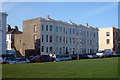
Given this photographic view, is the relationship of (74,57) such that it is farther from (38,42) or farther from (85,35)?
(85,35)

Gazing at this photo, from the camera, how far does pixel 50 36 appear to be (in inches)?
2211

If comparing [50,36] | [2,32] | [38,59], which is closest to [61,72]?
[38,59]

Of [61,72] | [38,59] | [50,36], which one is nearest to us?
[61,72]

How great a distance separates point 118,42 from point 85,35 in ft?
78.2

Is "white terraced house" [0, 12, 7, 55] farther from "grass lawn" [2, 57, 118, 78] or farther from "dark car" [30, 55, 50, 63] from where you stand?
"grass lawn" [2, 57, 118, 78]

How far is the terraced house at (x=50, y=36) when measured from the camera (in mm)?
54312

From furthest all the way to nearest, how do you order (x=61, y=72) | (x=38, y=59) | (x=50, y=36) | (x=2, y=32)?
(x=50, y=36) < (x=2, y=32) < (x=38, y=59) < (x=61, y=72)

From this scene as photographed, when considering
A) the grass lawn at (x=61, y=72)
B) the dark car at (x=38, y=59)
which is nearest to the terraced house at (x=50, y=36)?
the dark car at (x=38, y=59)

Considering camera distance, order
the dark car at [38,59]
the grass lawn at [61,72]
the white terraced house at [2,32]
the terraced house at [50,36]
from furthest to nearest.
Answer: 1. the terraced house at [50,36]
2. the white terraced house at [2,32]
3. the dark car at [38,59]
4. the grass lawn at [61,72]

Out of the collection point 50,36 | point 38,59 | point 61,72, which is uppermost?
point 50,36

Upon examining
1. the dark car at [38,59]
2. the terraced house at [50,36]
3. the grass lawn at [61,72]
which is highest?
the terraced house at [50,36]

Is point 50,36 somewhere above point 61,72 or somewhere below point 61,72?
above

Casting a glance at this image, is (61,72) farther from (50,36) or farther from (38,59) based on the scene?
(50,36)

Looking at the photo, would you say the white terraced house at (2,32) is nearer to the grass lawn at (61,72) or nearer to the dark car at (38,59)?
the dark car at (38,59)
